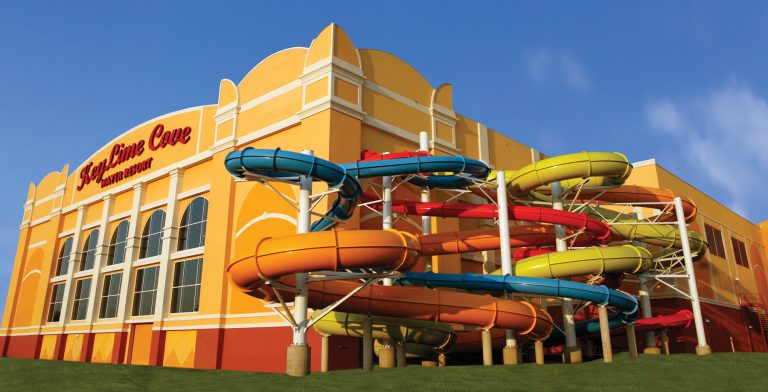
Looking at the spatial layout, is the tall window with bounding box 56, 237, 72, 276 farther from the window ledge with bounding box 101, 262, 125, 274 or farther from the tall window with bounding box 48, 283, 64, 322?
the window ledge with bounding box 101, 262, 125, 274

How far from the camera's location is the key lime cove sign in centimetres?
3547

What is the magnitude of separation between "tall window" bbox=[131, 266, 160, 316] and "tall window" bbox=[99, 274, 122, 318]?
2269mm

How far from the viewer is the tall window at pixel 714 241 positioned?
40987mm

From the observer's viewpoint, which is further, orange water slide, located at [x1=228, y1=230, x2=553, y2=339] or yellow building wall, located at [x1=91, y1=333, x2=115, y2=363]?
yellow building wall, located at [x1=91, y1=333, x2=115, y2=363]

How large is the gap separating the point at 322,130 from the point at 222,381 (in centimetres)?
1336

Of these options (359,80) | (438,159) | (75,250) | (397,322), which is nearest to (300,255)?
(397,322)

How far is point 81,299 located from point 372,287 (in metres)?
30.5

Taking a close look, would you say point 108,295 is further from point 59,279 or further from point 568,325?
point 568,325

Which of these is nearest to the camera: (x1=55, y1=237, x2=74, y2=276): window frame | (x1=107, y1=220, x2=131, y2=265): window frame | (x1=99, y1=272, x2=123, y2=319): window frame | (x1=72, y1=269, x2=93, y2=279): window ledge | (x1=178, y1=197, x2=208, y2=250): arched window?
(x1=178, y1=197, x2=208, y2=250): arched window

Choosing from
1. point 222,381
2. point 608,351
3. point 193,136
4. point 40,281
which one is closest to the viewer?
point 222,381

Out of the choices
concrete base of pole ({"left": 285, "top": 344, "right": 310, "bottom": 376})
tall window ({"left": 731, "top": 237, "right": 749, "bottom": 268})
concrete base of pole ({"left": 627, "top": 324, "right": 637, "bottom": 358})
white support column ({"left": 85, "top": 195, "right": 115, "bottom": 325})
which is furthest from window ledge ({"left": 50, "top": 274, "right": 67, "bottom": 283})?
tall window ({"left": 731, "top": 237, "right": 749, "bottom": 268})

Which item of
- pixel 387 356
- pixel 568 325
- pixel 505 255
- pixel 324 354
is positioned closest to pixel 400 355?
pixel 387 356

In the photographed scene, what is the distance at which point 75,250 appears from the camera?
136ft

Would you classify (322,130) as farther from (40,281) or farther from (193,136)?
(40,281)
